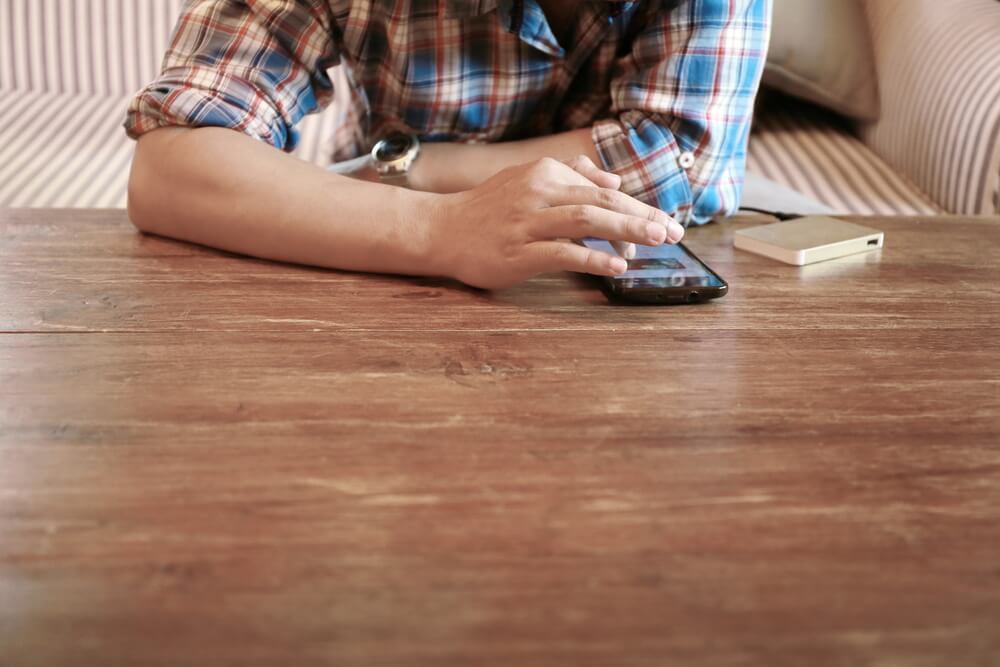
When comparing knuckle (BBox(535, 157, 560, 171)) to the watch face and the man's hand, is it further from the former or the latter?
the watch face

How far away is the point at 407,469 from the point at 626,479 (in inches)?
4.5

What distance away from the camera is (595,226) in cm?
76

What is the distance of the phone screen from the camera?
80cm

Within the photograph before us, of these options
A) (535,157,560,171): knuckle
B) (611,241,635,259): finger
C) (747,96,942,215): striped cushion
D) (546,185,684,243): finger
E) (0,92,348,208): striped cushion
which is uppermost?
(535,157,560,171): knuckle

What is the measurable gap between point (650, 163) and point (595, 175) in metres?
0.20

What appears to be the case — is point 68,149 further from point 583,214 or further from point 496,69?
point 583,214

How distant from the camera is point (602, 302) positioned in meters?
0.80

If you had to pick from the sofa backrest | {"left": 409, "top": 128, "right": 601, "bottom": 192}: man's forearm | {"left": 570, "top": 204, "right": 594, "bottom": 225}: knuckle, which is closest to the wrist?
{"left": 570, "top": 204, "right": 594, "bottom": 225}: knuckle

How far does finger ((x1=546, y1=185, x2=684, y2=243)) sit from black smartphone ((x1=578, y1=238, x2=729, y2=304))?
4cm

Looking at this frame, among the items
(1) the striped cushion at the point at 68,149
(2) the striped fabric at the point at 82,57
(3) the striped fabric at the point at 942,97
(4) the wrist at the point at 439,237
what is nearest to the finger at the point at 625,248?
(4) the wrist at the point at 439,237

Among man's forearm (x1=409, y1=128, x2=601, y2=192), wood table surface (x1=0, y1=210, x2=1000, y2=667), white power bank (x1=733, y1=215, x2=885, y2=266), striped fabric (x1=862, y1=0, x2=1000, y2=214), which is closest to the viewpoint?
wood table surface (x1=0, y1=210, x2=1000, y2=667)

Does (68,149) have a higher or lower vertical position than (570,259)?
lower

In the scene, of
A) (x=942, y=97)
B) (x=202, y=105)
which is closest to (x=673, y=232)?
(x=202, y=105)

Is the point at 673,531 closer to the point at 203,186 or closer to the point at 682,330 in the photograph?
the point at 682,330
